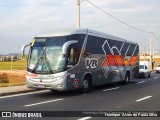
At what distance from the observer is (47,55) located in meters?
18.1

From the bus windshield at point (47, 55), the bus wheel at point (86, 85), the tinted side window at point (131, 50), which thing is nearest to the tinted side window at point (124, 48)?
the tinted side window at point (131, 50)

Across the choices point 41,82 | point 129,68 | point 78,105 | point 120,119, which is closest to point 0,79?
point 129,68

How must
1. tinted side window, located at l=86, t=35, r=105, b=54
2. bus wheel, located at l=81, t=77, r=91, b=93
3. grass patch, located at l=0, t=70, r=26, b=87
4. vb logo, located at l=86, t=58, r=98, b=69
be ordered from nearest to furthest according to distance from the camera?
bus wheel, located at l=81, t=77, r=91, b=93 → vb logo, located at l=86, t=58, r=98, b=69 → tinted side window, located at l=86, t=35, r=105, b=54 → grass patch, located at l=0, t=70, r=26, b=87

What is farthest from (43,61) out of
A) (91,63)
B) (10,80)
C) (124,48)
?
(10,80)

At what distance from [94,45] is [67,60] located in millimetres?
3801

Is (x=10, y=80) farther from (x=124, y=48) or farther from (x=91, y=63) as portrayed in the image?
(x=91, y=63)

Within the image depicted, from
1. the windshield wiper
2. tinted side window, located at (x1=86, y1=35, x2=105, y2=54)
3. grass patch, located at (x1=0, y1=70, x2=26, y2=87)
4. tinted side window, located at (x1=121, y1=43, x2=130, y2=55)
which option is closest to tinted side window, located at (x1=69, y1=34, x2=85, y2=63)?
tinted side window, located at (x1=86, y1=35, x2=105, y2=54)

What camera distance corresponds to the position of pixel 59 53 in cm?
1794

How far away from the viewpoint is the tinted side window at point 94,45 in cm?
2052

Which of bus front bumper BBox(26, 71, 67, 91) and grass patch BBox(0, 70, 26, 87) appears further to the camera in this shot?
grass patch BBox(0, 70, 26, 87)

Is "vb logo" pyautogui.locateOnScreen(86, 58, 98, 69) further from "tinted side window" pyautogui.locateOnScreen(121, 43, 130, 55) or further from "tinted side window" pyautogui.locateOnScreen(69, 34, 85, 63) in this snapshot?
"tinted side window" pyautogui.locateOnScreen(121, 43, 130, 55)

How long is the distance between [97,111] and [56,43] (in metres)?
6.46

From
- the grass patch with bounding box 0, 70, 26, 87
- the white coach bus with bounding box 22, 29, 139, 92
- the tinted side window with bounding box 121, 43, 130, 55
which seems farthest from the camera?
the tinted side window with bounding box 121, 43, 130, 55

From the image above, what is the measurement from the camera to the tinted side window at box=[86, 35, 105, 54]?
20516 mm
